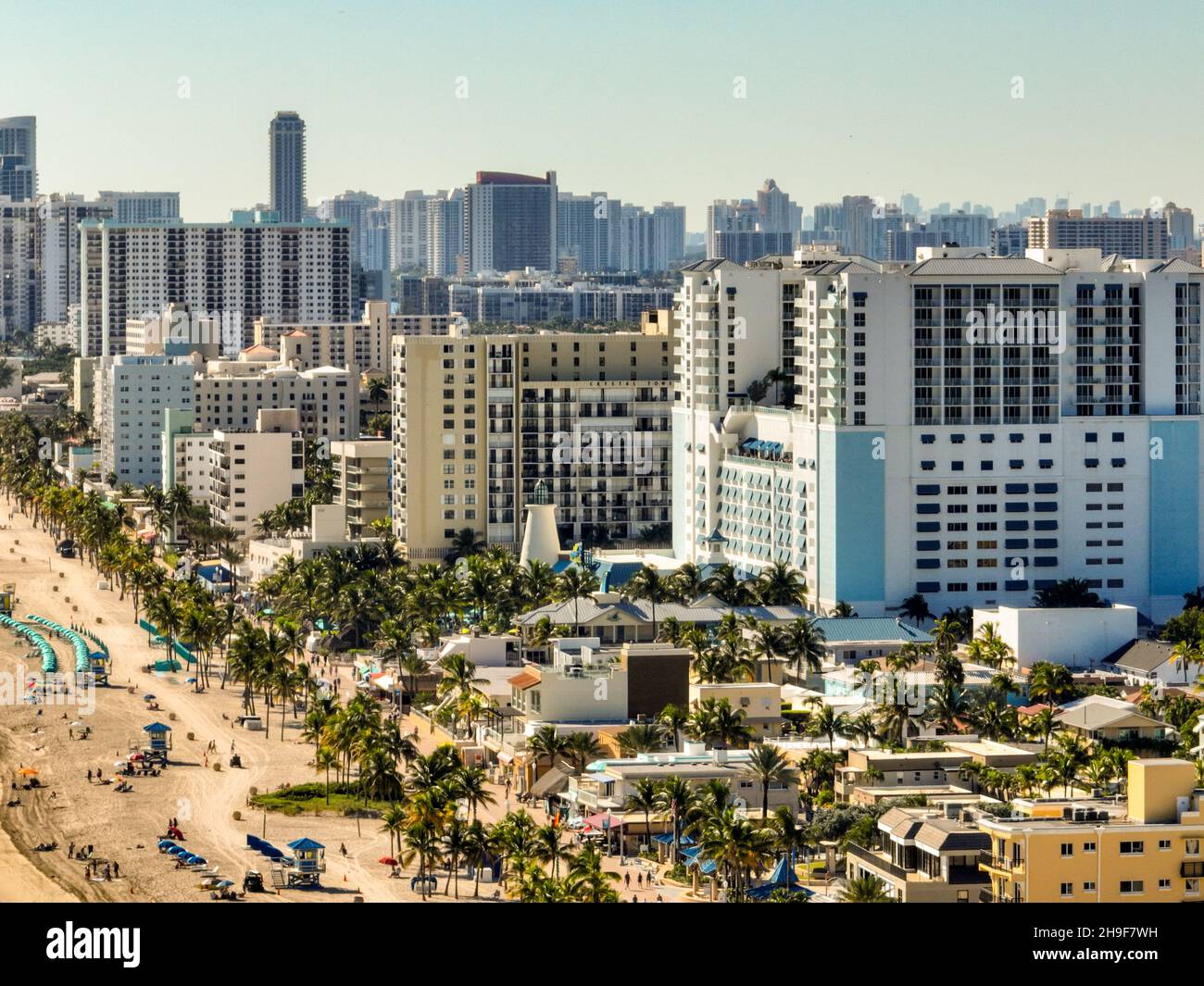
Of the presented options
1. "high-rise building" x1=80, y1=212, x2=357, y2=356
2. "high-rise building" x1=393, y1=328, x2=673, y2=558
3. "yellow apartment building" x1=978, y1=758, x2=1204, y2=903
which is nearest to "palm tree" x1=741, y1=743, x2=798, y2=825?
→ "yellow apartment building" x1=978, y1=758, x2=1204, y2=903

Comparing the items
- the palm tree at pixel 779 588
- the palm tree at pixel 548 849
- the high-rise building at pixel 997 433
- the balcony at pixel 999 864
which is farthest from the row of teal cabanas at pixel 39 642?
the balcony at pixel 999 864

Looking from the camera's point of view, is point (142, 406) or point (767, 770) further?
point (142, 406)

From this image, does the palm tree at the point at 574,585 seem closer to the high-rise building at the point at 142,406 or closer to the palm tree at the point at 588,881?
the palm tree at the point at 588,881

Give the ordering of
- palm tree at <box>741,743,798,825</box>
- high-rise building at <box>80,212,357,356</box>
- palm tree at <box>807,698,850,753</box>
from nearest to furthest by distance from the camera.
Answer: palm tree at <box>741,743,798,825</box> < palm tree at <box>807,698,850,753</box> < high-rise building at <box>80,212,357,356</box>

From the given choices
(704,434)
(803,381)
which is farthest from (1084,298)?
(704,434)

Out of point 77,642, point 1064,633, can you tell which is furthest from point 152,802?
point 1064,633

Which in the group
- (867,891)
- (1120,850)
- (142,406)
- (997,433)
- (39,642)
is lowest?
(39,642)

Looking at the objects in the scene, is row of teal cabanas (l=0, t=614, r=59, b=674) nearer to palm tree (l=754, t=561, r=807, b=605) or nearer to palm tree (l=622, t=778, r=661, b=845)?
palm tree (l=754, t=561, r=807, b=605)

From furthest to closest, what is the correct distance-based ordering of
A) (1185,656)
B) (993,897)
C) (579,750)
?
(1185,656), (579,750), (993,897)

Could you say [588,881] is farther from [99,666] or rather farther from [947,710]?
[99,666]
